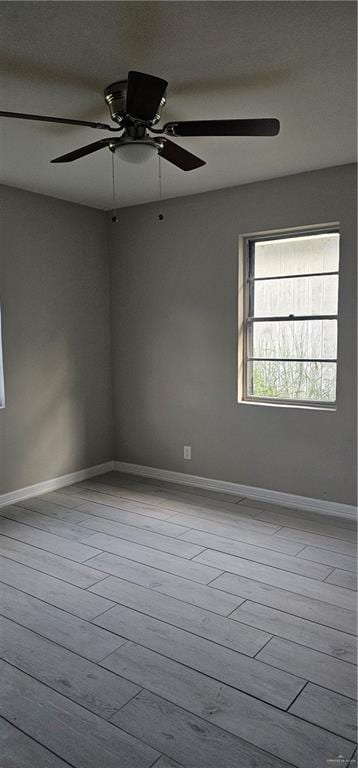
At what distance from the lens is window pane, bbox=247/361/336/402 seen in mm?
3773

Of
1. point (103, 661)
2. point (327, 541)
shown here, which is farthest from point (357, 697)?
point (327, 541)

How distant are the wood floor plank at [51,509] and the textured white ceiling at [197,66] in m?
2.47

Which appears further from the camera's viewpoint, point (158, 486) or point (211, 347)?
point (158, 486)

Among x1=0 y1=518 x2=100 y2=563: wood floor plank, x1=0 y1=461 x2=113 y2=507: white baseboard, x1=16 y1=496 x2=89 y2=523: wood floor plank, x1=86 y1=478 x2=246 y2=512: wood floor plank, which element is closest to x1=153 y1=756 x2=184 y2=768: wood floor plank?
x1=0 y1=518 x2=100 y2=563: wood floor plank

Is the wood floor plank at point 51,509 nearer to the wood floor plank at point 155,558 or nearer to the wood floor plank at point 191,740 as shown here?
the wood floor plank at point 155,558

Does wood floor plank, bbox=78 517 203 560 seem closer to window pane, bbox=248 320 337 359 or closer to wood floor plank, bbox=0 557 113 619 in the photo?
wood floor plank, bbox=0 557 113 619

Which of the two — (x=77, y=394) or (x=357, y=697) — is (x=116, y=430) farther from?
(x=357, y=697)

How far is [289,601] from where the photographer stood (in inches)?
99.7

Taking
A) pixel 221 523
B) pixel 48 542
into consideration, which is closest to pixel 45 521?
pixel 48 542

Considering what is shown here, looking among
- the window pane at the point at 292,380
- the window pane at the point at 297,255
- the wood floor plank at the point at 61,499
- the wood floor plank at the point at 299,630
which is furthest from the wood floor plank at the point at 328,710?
the window pane at the point at 297,255

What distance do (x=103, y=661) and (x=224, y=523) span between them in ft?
5.27

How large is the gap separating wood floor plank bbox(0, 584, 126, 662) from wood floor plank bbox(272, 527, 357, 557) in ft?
4.72

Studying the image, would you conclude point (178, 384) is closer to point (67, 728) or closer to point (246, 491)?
point (246, 491)

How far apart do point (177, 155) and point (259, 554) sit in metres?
2.29
